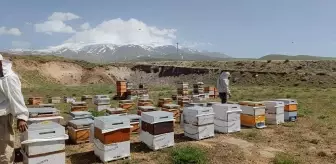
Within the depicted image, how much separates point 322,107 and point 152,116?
51.2ft

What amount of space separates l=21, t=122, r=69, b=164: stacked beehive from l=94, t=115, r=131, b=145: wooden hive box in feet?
3.84

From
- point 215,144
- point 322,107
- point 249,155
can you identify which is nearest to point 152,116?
point 215,144

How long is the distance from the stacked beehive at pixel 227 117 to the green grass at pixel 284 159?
2.91 m

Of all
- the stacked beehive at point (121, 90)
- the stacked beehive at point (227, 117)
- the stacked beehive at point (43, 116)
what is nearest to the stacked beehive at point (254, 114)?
the stacked beehive at point (227, 117)

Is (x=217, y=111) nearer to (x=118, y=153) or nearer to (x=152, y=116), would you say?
(x=152, y=116)

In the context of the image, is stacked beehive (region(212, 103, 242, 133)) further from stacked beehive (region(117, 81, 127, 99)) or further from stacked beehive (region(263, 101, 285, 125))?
stacked beehive (region(117, 81, 127, 99))

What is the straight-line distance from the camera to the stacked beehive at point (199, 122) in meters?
10.8

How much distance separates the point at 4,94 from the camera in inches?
222

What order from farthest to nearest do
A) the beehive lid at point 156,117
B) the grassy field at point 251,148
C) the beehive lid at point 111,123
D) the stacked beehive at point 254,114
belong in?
the stacked beehive at point 254,114, the beehive lid at point 156,117, the grassy field at point 251,148, the beehive lid at point 111,123

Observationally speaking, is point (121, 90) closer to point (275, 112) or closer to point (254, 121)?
point (275, 112)

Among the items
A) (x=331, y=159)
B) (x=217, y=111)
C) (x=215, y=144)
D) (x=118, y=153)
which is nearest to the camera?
(x=118, y=153)

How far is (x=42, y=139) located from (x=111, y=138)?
193cm

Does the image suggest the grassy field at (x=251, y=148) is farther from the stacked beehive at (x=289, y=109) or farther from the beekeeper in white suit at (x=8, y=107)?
the beekeeper in white suit at (x=8, y=107)

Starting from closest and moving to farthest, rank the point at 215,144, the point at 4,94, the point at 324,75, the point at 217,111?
1. the point at 4,94
2. the point at 215,144
3. the point at 217,111
4. the point at 324,75
